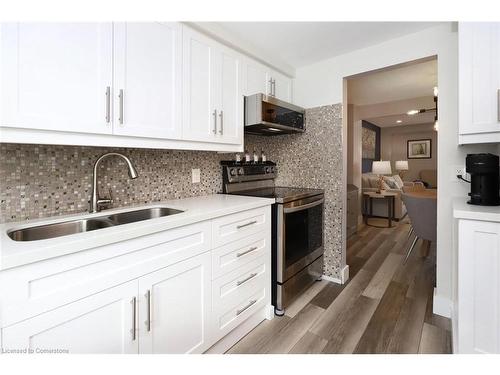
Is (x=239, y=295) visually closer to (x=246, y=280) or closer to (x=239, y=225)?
(x=246, y=280)

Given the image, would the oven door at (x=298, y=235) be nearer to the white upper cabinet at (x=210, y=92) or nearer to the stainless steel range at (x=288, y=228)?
the stainless steel range at (x=288, y=228)

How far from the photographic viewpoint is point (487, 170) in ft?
4.75

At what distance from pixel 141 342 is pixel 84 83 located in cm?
122

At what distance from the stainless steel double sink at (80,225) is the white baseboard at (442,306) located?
2085 mm

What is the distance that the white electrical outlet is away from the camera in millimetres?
2056

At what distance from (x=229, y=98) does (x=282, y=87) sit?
81cm

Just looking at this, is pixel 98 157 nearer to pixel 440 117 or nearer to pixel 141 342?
pixel 141 342

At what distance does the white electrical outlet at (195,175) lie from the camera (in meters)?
2.06

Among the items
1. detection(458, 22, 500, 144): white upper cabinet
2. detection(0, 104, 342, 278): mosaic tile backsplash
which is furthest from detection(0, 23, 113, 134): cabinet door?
detection(458, 22, 500, 144): white upper cabinet

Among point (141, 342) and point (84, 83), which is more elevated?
point (84, 83)

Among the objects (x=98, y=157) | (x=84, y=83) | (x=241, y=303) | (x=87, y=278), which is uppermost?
(x=84, y=83)

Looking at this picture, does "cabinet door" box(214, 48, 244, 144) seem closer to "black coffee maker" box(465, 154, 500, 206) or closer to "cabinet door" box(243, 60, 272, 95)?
"cabinet door" box(243, 60, 272, 95)

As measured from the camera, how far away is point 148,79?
141 cm
